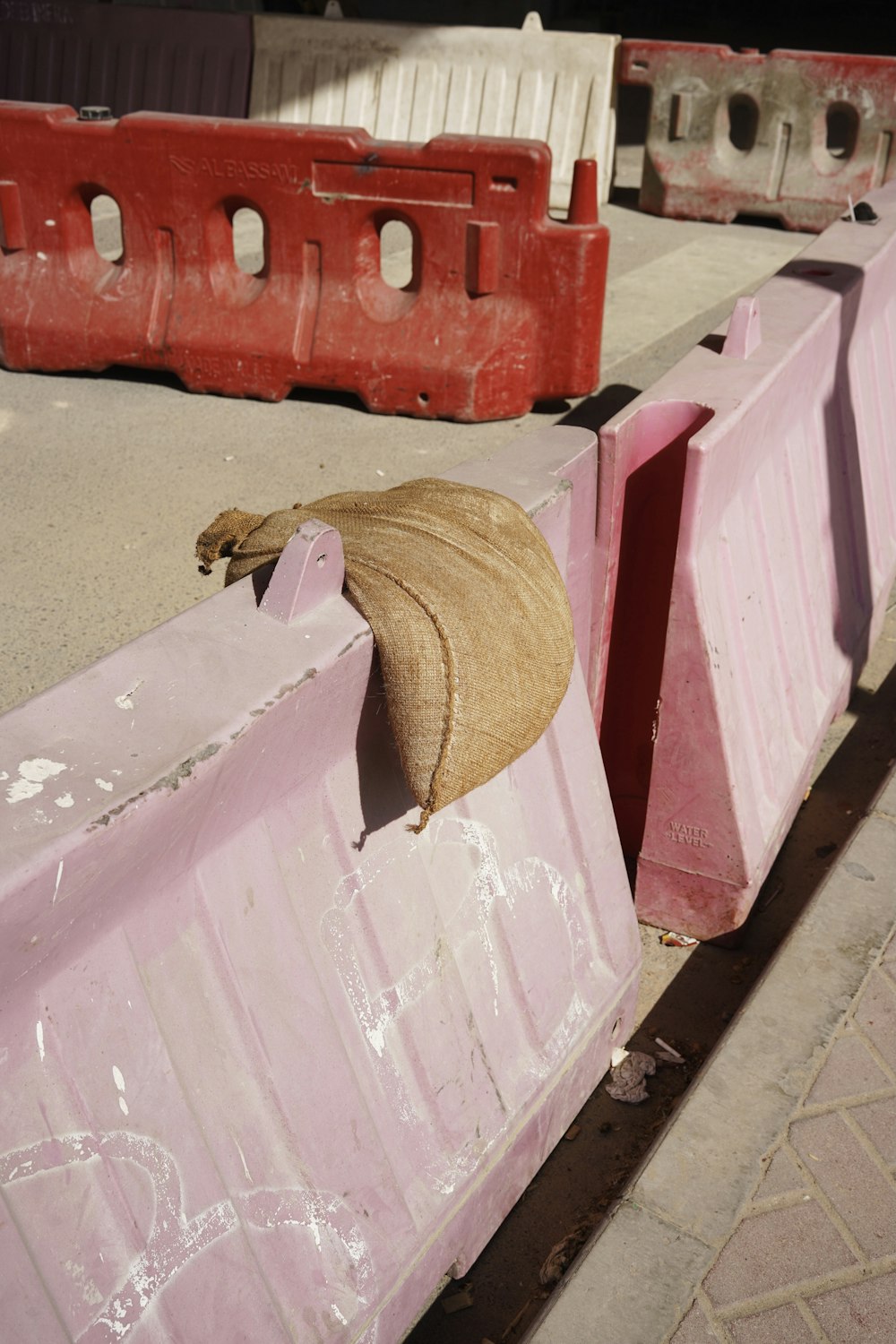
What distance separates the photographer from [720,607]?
3.39 metres

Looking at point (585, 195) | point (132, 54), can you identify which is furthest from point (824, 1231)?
point (132, 54)

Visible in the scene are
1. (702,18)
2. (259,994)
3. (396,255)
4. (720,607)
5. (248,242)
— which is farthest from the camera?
Result: (702,18)

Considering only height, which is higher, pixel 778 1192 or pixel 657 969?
pixel 778 1192

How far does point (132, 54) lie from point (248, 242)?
3637 millimetres

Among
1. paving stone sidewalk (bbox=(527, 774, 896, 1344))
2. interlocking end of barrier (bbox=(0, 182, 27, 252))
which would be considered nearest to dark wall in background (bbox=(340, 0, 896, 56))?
interlocking end of barrier (bbox=(0, 182, 27, 252))

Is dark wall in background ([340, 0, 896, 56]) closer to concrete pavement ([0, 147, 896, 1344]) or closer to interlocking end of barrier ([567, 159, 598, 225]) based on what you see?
interlocking end of barrier ([567, 159, 598, 225])

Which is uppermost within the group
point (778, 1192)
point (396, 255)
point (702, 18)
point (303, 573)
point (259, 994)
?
point (702, 18)

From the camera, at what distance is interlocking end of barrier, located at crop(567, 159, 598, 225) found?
696 centimetres

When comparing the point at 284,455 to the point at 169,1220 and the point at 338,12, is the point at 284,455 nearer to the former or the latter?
the point at 169,1220

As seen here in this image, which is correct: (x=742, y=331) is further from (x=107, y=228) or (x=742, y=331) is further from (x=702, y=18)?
(x=702, y=18)

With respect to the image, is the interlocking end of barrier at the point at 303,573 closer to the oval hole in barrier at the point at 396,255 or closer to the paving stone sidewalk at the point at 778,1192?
the paving stone sidewalk at the point at 778,1192

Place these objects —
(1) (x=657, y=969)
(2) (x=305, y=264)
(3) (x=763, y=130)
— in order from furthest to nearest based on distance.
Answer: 1. (3) (x=763, y=130)
2. (2) (x=305, y=264)
3. (1) (x=657, y=969)

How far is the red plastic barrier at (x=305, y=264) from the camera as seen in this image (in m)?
6.82

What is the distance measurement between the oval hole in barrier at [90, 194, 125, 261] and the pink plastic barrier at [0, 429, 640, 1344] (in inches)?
313
